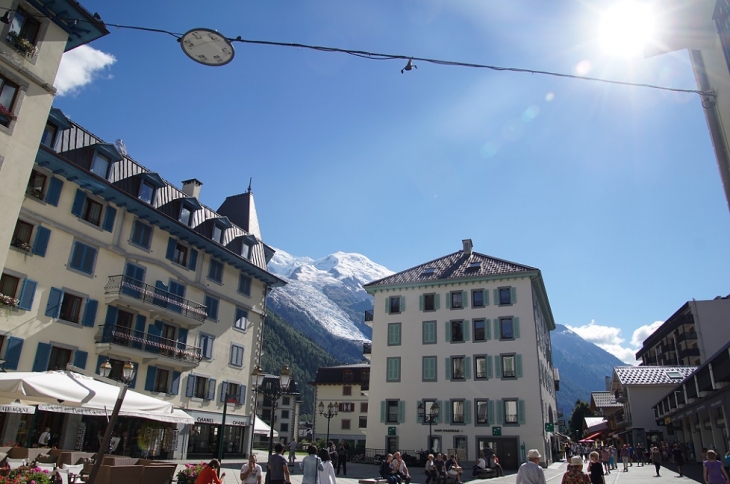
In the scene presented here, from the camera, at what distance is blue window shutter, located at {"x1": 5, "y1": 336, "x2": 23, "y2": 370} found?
20.9 m

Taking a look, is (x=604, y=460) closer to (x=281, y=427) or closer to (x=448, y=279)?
(x=448, y=279)

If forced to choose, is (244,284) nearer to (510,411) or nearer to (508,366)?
(508,366)

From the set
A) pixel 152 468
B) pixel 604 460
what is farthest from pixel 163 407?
pixel 604 460

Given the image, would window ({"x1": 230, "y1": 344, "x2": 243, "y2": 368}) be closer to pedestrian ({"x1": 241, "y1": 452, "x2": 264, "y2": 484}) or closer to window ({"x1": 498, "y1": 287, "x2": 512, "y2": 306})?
window ({"x1": 498, "y1": 287, "x2": 512, "y2": 306})

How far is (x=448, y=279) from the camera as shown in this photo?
145ft

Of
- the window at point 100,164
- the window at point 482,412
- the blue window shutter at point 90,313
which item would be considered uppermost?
the window at point 100,164

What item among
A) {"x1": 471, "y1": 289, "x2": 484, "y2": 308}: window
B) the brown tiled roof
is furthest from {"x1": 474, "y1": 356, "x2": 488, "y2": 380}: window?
the brown tiled roof

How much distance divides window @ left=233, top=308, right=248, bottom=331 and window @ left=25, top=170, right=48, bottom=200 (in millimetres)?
15559

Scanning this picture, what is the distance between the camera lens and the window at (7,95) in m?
17.2

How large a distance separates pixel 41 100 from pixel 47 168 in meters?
5.83

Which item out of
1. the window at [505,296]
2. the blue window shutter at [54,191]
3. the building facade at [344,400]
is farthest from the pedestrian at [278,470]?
the building facade at [344,400]

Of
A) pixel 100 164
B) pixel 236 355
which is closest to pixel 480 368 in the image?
pixel 236 355

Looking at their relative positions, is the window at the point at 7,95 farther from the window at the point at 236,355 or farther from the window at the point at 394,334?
the window at the point at 394,334

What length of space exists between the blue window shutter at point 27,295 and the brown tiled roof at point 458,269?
28.3 meters
